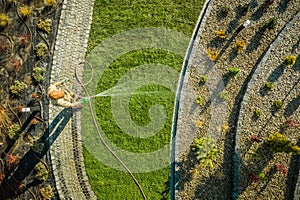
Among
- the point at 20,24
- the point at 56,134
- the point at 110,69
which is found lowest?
the point at 56,134

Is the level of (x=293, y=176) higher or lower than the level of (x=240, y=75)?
lower

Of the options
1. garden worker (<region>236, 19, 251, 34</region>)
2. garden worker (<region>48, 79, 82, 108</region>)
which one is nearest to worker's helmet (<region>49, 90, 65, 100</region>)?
garden worker (<region>48, 79, 82, 108</region>)

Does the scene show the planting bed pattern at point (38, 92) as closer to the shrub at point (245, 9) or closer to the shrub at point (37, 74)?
the shrub at point (37, 74)

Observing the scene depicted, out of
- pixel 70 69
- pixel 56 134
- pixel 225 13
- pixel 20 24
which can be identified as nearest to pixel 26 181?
pixel 56 134

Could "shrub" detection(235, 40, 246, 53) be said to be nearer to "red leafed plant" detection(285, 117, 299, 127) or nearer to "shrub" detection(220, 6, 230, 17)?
"shrub" detection(220, 6, 230, 17)

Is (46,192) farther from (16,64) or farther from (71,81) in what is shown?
(16,64)

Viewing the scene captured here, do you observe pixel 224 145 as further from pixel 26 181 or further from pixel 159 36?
pixel 26 181
